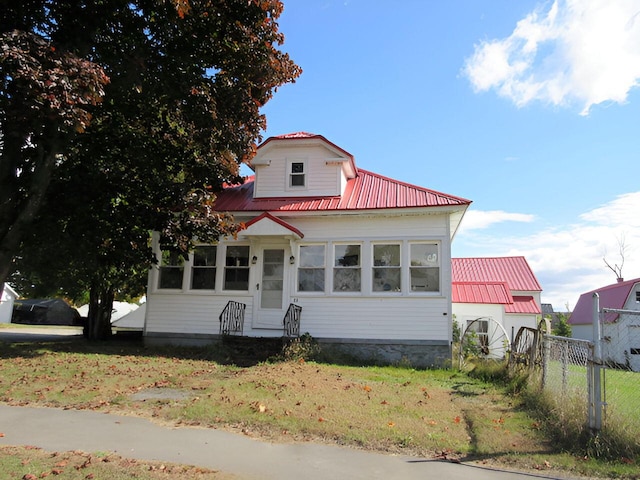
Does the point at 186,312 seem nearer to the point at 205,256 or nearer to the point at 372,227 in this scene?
the point at 205,256

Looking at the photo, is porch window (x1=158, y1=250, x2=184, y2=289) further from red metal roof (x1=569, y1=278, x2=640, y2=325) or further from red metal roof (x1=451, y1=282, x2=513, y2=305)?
red metal roof (x1=569, y1=278, x2=640, y2=325)

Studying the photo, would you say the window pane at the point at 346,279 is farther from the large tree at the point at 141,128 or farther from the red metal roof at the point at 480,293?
the red metal roof at the point at 480,293

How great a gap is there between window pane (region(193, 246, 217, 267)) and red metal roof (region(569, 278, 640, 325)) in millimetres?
22554

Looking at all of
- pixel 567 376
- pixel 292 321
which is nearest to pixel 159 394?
pixel 292 321

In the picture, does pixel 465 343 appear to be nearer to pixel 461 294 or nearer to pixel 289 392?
pixel 461 294

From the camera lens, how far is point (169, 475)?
4160 millimetres

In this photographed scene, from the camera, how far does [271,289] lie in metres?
14.3

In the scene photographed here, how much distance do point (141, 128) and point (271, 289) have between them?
6135 mm

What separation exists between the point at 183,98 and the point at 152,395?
22.4ft

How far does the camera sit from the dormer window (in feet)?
50.1

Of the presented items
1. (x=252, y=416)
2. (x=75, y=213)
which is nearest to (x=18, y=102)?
(x=75, y=213)

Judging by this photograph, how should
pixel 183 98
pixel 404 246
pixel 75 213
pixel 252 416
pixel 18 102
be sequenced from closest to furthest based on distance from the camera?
pixel 252 416 → pixel 18 102 → pixel 183 98 → pixel 75 213 → pixel 404 246

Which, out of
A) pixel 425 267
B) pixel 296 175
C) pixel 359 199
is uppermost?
pixel 296 175

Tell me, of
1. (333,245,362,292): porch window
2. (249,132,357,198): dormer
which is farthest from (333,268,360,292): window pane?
(249,132,357,198): dormer
